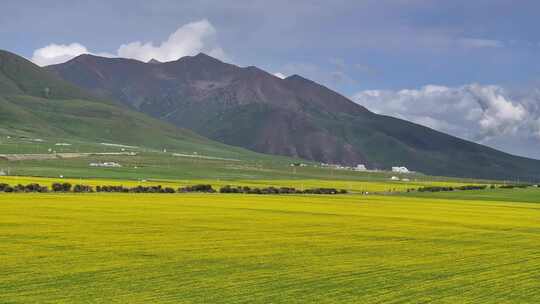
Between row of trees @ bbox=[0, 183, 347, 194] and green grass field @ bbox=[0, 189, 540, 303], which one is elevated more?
row of trees @ bbox=[0, 183, 347, 194]

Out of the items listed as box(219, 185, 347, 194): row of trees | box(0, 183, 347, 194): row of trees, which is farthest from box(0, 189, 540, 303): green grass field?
box(219, 185, 347, 194): row of trees

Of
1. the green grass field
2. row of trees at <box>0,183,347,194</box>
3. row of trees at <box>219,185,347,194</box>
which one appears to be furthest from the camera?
row of trees at <box>219,185,347,194</box>

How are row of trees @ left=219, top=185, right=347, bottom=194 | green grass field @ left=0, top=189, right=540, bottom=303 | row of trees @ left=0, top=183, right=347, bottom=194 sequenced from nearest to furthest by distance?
green grass field @ left=0, top=189, right=540, bottom=303
row of trees @ left=0, top=183, right=347, bottom=194
row of trees @ left=219, top=185, right=347, bottom=194

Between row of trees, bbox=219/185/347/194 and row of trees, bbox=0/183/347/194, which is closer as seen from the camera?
row of trees, bbox=0/183/347/194

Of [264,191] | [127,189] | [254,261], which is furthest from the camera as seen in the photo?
[264,191]

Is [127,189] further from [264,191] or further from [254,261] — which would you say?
[254,261]

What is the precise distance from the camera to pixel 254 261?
99.9ft

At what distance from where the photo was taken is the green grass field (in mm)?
23484

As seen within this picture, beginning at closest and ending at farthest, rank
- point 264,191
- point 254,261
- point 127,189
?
point 254,261
point 127,189
point 264,191

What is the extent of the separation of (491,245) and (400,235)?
6115 millimetres

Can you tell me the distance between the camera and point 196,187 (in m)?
114

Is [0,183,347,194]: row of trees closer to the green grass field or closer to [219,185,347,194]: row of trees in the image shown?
[219,185,347,194]: row of trees

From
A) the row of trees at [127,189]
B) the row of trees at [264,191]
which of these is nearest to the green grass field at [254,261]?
the row of trees at [127,189]

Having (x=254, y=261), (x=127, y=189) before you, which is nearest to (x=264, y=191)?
(x=127, y=189)
